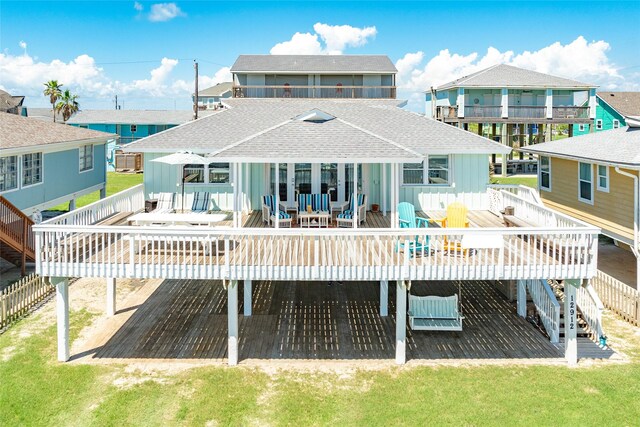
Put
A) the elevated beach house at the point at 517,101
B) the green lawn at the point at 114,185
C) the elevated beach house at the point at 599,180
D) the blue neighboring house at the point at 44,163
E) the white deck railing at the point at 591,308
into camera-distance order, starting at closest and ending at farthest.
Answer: the white deck railing at the point at 591,308, the elevated beach house at the point at 599,180, the blue neighboring house at the point at 44,163, the green lawn at the point at 114,185, the elevated beach house at the point at 517,101

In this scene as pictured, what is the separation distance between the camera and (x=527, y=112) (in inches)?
1545

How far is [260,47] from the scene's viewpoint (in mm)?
42188

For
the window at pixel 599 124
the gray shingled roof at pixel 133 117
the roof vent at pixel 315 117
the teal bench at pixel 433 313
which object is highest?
the gray shingled roof at pixel 133 117

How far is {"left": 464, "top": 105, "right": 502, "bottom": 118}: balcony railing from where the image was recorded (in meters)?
39.2

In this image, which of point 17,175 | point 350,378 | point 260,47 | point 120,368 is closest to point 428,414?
point 350,378

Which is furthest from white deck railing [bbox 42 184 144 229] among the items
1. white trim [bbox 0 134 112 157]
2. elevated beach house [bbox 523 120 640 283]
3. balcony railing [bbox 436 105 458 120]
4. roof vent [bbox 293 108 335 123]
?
balcony railing [bbox 436 105 458 120]

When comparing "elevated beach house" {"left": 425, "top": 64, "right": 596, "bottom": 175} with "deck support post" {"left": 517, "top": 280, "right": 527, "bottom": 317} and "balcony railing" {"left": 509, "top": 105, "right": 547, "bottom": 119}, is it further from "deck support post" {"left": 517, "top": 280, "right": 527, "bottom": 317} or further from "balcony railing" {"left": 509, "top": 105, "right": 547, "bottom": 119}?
"deck support post" {"left": 517, "top": 280, "right": 527, "bottom": 317}

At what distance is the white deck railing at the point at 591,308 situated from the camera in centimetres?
1148

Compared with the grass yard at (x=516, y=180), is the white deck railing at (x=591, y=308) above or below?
below

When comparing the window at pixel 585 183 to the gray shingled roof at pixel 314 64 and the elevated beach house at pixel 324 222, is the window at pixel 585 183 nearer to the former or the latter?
the elevated beach house at pixel 324 222

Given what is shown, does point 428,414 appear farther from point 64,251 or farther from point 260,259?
point 64,251

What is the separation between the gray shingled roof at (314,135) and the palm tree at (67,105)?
140 feet

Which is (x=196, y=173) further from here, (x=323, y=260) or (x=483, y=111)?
(x=483, y=111)

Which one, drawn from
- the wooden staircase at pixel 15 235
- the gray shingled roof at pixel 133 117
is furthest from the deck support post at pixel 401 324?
the gray shingled roof at pixel 133 117
